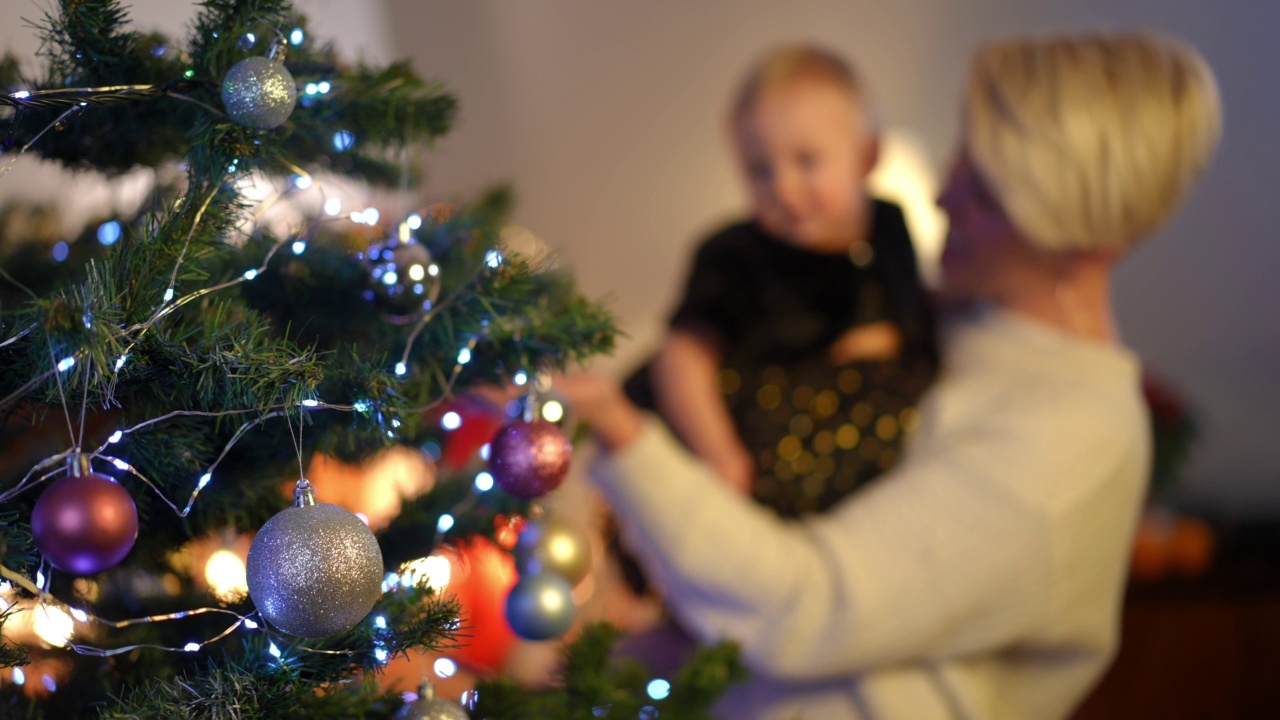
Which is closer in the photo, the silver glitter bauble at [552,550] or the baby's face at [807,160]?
the silver glitter bauble at [552,550]

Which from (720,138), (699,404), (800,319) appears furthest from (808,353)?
(720,138)

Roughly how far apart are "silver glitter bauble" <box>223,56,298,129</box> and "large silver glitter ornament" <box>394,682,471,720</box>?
34cm

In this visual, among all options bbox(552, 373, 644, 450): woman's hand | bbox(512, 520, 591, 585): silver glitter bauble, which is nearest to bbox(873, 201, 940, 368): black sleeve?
bbox(552, 373, 644, 450): woman's hand

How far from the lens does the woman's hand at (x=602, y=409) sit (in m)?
0.91

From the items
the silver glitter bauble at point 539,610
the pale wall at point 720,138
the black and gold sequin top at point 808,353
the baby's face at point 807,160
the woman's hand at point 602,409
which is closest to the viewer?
the silver glitter bauble at point 539,610

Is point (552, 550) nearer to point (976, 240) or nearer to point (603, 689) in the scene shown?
point (603, 689)

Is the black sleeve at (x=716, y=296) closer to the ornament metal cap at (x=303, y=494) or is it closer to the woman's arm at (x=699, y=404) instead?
the woman's arm at (x=699, y=404)

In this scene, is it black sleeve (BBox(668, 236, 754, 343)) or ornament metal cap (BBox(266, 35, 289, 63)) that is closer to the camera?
ornament metal cap (BBox(266, 35, 289, 63))

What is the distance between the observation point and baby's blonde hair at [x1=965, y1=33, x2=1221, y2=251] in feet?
3.25

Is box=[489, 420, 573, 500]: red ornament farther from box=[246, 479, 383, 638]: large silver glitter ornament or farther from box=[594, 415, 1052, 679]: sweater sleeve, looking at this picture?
box=[594, 415, 1052, 679]: sweater sleeve

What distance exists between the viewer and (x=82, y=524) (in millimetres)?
428

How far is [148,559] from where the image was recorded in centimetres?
60

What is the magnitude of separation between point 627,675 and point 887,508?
362 millimetres

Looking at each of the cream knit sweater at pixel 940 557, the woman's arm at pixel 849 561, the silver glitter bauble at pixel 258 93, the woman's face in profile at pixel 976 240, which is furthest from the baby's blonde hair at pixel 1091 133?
the silver glitter bauble at pixel 258 93
